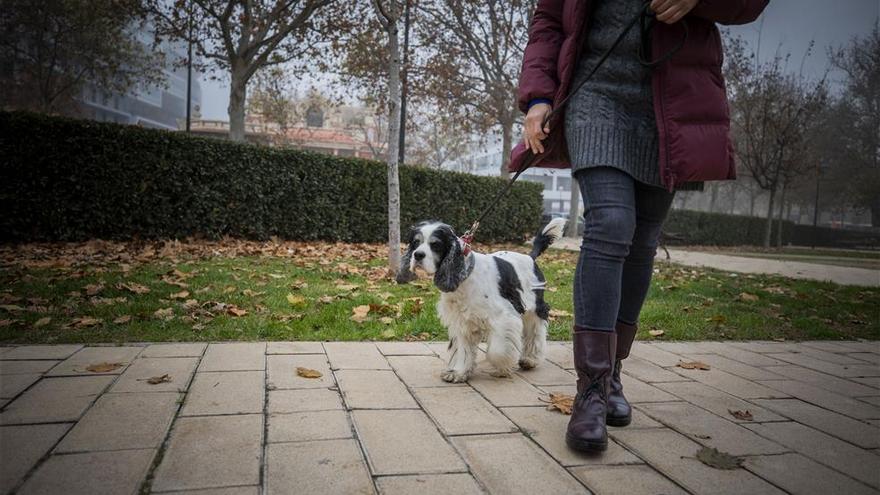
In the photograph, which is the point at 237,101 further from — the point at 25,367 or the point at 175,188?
the point at 25,367

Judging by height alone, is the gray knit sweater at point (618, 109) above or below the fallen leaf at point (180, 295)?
above

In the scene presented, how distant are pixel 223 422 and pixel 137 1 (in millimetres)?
15979

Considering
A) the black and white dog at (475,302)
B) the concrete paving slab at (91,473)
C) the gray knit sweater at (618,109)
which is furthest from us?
the black and white dog at (475,302)

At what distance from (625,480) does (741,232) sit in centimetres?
2992

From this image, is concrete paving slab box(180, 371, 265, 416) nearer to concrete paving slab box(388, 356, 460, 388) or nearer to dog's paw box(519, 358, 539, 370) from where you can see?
concrete paving slab box(388, 356, 460, 388)

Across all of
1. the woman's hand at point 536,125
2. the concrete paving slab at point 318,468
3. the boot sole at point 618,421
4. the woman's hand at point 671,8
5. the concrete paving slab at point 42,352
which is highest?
the woman's hand at point 671,8

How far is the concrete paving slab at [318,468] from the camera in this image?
1.64 m

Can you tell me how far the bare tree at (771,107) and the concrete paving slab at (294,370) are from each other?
934 inches

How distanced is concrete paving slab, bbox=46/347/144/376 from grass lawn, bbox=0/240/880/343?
0.26m

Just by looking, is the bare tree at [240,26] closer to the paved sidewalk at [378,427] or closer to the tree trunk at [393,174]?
the tree trunk at [393,174]

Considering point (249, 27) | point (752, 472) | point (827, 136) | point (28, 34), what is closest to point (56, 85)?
point (28, 34)

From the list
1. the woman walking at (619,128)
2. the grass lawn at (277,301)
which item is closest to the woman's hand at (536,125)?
the woman walking at (619,128)

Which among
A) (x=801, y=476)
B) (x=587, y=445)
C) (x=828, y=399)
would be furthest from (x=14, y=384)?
(x=828, y=399)

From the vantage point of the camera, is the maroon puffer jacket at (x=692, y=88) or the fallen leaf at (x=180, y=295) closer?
the maroon puffer jacket at (x=692, y=88)
